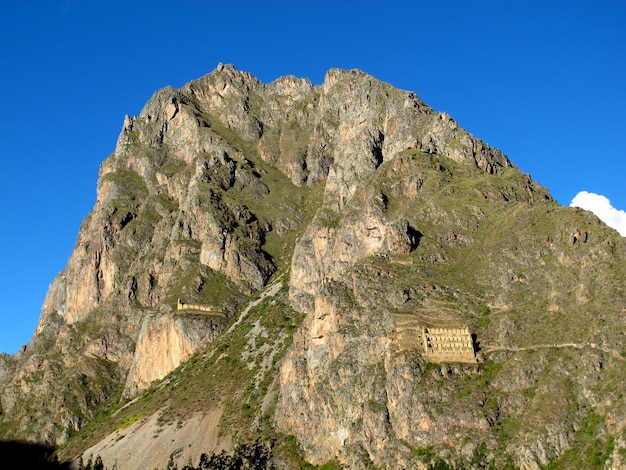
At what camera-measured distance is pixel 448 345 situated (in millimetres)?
136750

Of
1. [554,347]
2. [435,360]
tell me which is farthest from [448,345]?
[554,347]

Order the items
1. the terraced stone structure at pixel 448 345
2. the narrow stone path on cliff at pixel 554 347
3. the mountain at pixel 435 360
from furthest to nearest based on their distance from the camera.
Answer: the terraced stone structure at pixel 448 345
the narrow stone path on cliff at pixel 554 347
the mountain at pixel 435 360

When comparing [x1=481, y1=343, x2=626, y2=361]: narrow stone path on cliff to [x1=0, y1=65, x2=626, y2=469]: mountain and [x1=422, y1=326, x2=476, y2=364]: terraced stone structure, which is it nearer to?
[x1=0, y1=65, x2=626, y2=469]: mountain

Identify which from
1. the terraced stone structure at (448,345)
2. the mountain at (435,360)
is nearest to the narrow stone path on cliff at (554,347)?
the mountain at (435,360)

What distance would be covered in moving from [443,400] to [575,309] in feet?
93.4

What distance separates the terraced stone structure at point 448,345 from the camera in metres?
136

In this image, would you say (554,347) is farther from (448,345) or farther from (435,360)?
(435,360)

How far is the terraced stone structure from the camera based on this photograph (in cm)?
13625

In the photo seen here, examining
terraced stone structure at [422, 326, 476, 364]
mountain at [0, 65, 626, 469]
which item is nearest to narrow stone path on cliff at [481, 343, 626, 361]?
mountain at [0, 65, 626, 469]

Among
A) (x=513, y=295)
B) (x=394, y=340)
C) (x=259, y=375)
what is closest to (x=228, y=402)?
(x=259, y=375)

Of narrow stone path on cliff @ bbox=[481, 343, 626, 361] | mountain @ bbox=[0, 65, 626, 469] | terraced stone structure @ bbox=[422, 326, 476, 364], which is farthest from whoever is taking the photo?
terraced stone structure @ bbox=[422, 326, 476, 364]

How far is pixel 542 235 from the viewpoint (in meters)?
158

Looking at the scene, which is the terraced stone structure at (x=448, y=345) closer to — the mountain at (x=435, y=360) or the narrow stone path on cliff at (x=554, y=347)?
the mountain at (x=435, y=360)

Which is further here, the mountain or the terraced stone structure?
the terraced stone structure
